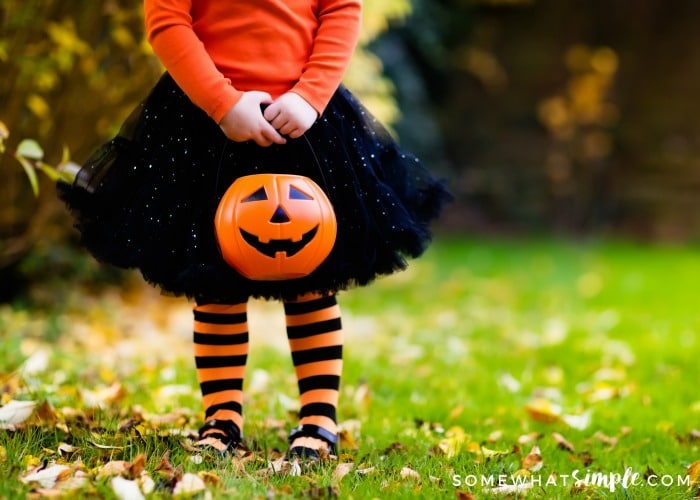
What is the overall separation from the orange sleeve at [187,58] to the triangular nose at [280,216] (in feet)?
0.73

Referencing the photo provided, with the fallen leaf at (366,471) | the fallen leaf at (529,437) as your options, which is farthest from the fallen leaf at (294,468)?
the fallen leaf at (529,437)

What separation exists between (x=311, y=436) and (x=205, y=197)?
0.56 meters

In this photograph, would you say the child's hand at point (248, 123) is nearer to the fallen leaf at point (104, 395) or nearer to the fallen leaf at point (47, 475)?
the fallen leaf at point (47, 475)

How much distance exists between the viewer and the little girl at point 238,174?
1644mm

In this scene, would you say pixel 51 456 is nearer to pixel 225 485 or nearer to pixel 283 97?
pixel 225 485

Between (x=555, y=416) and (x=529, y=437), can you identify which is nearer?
(x=529, y=437)

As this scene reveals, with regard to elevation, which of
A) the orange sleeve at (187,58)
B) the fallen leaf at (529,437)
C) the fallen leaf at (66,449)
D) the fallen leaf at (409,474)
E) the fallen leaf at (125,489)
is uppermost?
the orange sleeve at (187,58)

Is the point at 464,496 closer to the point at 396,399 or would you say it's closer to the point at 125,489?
the point at 125,489

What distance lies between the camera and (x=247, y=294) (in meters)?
1.68

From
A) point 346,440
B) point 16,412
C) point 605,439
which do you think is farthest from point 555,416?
Result: point 16,412

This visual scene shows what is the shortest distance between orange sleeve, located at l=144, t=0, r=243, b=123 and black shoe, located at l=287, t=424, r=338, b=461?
685 millimetres

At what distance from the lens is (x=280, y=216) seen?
5.13ft

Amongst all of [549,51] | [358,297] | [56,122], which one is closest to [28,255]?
[56,122]

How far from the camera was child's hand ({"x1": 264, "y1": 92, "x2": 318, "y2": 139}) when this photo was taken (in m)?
1.62
